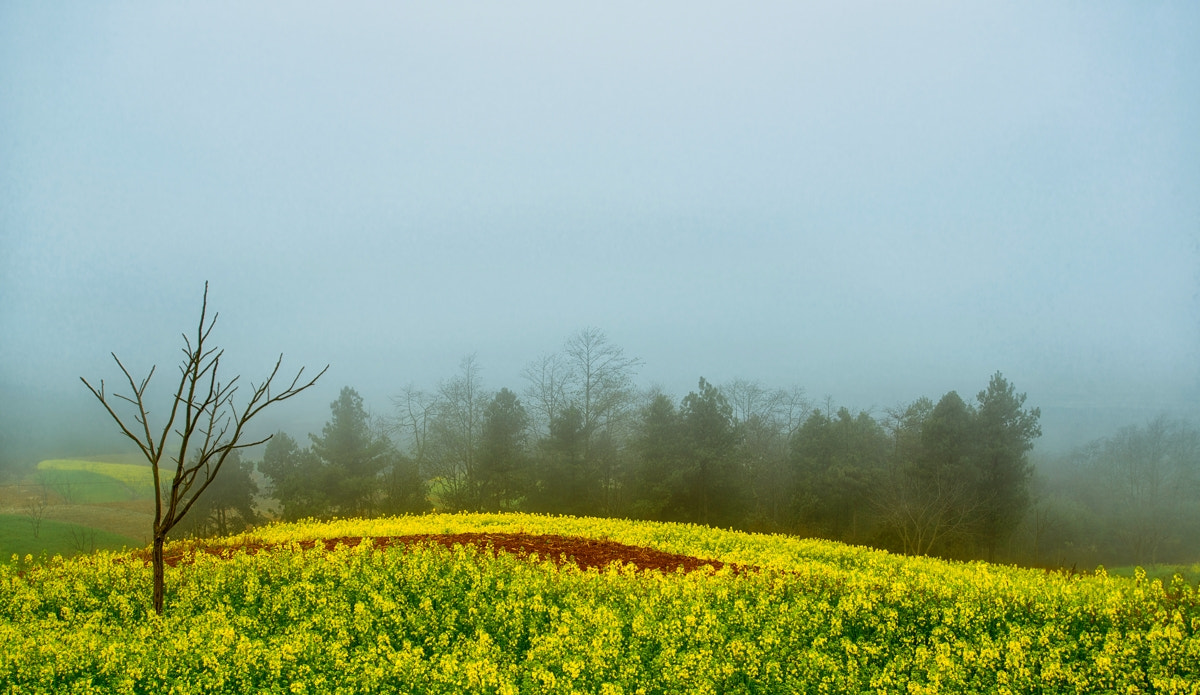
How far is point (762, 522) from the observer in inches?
1231

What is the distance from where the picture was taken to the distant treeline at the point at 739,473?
2922 centimetres

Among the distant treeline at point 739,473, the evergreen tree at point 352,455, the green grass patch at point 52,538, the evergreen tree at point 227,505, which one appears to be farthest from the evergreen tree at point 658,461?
the green grass patch at point 52,538

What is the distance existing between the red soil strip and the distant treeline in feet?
49.9

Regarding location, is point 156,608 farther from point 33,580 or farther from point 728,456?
point 728,456

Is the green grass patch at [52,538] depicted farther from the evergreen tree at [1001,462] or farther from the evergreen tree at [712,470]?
the evergreen tree at [1001,462]

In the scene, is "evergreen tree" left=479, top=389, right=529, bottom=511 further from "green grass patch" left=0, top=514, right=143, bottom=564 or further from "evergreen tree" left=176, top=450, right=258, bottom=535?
"green grass patch" left=0, top=514, right=143, bottom=564

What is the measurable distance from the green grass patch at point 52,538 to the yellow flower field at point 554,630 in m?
7.95

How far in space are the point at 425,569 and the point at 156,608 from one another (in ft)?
10.8

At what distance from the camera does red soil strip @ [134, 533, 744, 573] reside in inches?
461

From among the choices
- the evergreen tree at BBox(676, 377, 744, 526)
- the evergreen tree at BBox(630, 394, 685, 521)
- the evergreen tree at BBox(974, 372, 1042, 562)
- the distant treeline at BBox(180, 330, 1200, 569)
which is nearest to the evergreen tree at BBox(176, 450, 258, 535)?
the distant treeline at BBox(180, 330, 1200, 569)

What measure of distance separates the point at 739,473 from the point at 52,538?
24.8 m

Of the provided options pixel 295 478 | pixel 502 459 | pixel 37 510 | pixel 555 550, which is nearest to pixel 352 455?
pixel 295 478

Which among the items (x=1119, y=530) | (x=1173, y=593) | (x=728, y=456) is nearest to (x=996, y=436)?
(x=1119, y=530)

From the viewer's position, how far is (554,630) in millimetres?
7395
